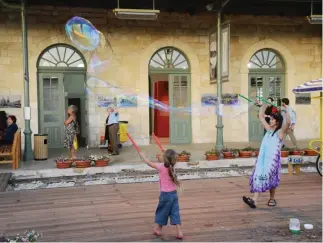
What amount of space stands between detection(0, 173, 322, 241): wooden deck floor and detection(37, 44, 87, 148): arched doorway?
5520 millimetres

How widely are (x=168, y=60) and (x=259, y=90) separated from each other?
12.7 ft

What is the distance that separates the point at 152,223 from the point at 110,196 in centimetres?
222

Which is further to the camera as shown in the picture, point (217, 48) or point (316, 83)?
point (217, 48)

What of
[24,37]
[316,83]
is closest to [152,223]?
[316,83]

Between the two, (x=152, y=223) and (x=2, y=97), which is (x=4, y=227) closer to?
(x=152, y=223)

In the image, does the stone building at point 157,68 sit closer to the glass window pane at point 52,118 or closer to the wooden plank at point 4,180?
the glass window pane at point 52,118

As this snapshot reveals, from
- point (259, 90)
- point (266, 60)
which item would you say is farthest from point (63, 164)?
point (266, 60)

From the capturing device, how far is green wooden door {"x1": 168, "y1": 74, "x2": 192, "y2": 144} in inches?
592

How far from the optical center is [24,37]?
1104cm

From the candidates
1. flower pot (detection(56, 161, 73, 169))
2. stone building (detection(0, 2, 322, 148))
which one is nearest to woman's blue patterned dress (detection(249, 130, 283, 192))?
flower pot (detection(56, 161, 73, 169))

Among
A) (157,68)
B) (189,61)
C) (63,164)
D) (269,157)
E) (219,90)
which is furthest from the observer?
(189,61)

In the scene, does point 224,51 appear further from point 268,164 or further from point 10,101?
point 10,101

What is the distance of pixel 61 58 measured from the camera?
14.0 m

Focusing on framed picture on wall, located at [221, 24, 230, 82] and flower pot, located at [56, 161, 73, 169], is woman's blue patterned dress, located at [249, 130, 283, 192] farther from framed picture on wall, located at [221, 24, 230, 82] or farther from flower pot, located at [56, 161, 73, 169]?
framed picture on wall, located at [221, 24, 230, 82]
